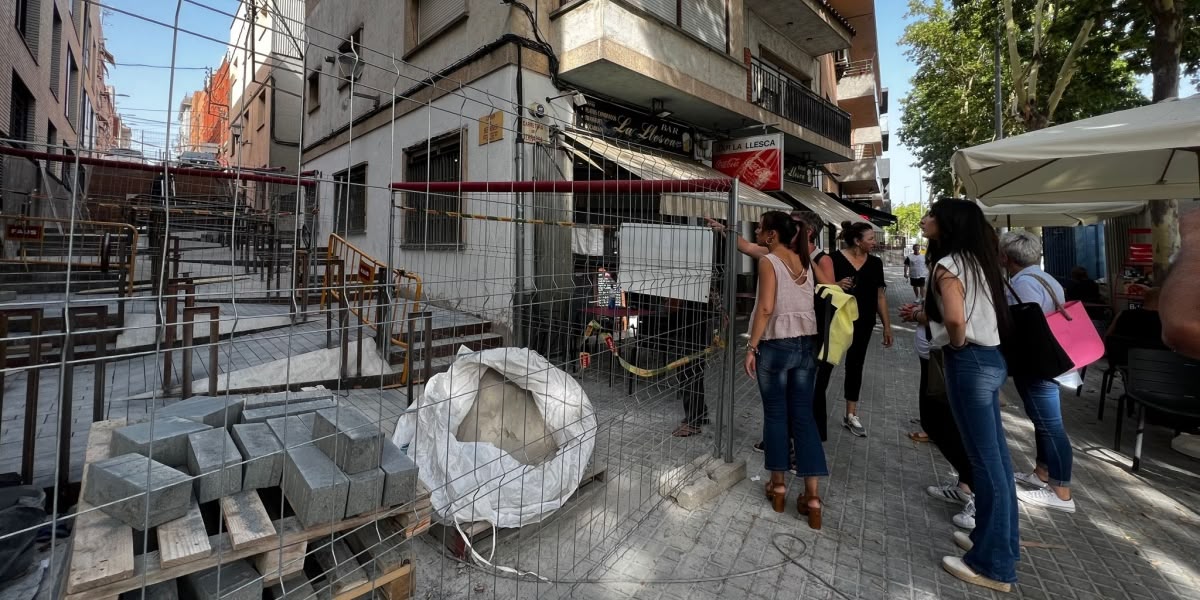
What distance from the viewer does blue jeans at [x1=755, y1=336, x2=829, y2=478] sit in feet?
9.70

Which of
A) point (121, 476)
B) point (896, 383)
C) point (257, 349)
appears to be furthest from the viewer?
point (896, 383)

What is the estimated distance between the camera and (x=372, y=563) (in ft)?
6.58

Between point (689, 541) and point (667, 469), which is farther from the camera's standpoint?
point (667, 469)

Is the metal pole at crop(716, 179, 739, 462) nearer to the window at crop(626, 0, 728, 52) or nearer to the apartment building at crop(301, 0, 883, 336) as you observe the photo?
the apartment building at crop(301, 0, 883, 336)

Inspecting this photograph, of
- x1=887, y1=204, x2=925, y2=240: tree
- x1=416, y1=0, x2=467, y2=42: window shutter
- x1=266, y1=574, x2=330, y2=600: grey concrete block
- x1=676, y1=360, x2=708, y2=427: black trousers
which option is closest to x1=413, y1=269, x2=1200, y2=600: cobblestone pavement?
x1=676, y1=360, x2=708, y2=427: black trousers

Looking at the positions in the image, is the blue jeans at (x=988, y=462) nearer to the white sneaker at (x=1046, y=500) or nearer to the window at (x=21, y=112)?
the white sneaker at (x=1046, y=500)

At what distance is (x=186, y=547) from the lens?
1509 millimetres

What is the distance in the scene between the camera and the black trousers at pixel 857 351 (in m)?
4.23

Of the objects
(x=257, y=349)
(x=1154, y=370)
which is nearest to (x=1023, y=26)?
(x=1154, y=370)

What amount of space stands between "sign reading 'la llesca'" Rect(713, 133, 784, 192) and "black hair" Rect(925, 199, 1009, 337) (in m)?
7.17

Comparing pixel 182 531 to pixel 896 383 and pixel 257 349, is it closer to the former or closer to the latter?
pixel 257 349

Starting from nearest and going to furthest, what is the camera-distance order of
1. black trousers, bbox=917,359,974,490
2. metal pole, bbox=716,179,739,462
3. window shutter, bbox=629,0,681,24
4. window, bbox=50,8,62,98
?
1. black trousers, bbox=917,359,974,490
2. metal pole, bbox=716,179,739,462
3. window shutter, bbox=629,0,681,24
4. window, bbox=50,8,62,98

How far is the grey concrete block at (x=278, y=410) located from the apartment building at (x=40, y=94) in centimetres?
122

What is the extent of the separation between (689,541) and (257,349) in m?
4.41
